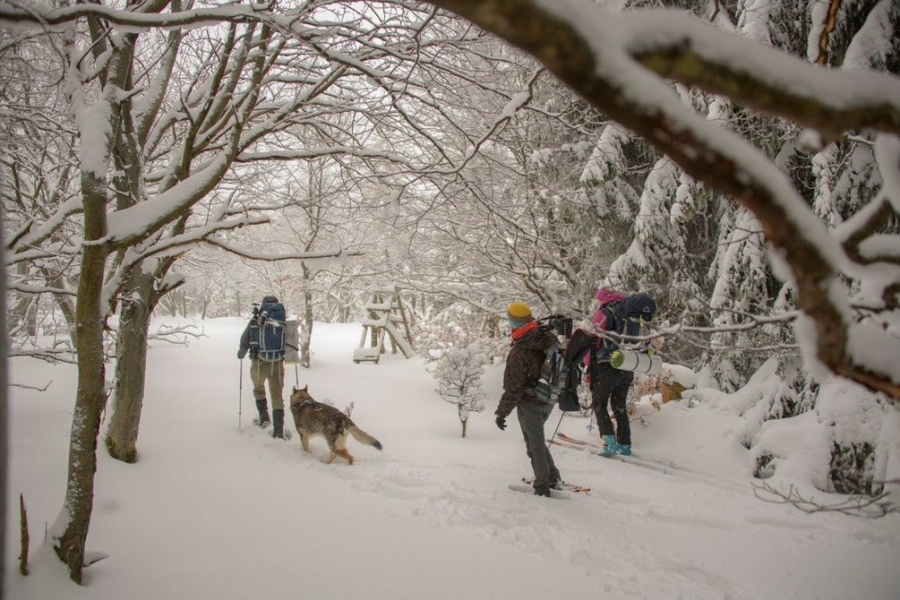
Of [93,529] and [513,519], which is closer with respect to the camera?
[93,529]

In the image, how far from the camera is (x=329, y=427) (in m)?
5.72

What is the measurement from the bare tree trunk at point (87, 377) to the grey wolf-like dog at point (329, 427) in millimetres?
2834

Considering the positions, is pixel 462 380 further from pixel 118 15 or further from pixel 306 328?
pixel 306 328

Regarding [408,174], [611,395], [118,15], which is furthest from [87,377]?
[611,395]

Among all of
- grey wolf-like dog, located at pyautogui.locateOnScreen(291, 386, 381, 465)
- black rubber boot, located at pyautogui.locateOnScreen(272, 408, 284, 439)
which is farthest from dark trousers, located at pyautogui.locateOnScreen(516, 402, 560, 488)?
black rubber boot, located at pyautogui.locateOnScreen(272, 408, 284, 439)

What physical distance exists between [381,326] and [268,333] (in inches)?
329

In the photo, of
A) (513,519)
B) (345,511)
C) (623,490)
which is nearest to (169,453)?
(345,511)

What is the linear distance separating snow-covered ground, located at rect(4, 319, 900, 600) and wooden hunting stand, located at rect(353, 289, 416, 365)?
8.02 m

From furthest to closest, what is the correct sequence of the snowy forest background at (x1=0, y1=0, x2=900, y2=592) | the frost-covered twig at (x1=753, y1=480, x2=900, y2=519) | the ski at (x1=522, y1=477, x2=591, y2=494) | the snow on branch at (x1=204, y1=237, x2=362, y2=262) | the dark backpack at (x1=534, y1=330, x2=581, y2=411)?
the ski at (x1=522, y1=477, x2=591, y2=494), the dark backpack at (x1=534, y1=330, x2=581, y2=411), the snow on branch at (x1=204, y1=237, x2=362, y2=262), the snowy forest background at (x1=0, y1=0, x2=900, y2=592), the frost-covered twig at (x1=753, y1=480, x2=900, y2=519)

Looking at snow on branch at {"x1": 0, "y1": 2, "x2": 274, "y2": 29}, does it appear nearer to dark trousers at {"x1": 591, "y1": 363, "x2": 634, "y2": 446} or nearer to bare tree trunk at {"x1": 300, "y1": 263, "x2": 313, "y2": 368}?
dark trousers at {"x1": 591, "y1": 363, "x2": 634, "y2": 446}

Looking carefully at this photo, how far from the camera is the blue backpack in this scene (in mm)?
6734

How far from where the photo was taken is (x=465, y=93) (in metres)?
5.28

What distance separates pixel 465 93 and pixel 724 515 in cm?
497

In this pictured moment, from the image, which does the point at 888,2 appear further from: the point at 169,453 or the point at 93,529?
the point at 169,453
